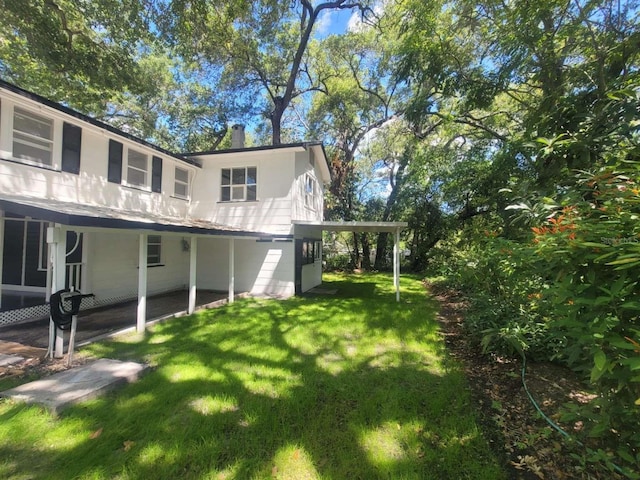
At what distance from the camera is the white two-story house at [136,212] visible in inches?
231

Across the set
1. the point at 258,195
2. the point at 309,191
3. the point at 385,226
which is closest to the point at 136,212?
the point at 258,195

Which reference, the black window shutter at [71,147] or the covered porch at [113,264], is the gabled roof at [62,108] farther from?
the covered porch at [113,264]

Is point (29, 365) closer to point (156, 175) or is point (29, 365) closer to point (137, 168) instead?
point (137, 168)

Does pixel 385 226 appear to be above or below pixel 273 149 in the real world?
below

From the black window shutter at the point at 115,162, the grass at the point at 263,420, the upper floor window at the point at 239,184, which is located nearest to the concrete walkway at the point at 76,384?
the grass at the point at 263,420

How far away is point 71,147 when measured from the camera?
7.00m

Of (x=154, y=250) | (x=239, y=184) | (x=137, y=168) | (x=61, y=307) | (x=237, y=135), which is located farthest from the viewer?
(x=237, y=135)

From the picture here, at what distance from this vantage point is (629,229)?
1874 mm

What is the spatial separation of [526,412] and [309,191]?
1006cm

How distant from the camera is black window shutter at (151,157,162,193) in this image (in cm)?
936

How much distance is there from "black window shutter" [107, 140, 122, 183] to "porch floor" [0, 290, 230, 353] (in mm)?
3511

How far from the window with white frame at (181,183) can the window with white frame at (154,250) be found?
5.65 ft

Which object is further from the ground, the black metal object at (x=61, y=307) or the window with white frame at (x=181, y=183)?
the window with white frame at (x=181, y=183)

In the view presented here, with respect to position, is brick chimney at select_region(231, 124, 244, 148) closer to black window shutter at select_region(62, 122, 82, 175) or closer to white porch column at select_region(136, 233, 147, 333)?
black window shutter at select_region(62, 122, 82, 175)
